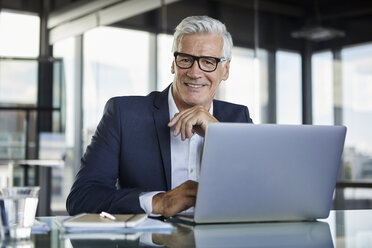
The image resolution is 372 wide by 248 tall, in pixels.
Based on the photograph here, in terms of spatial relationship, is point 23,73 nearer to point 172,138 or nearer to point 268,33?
point 268,33

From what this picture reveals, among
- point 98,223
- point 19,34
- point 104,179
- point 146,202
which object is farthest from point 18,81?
point 98,223

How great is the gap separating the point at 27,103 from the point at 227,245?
182 inches

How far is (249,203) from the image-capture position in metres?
1.33

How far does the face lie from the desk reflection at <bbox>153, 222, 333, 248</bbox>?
811 millimetres

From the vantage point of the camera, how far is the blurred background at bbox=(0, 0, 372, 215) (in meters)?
5.08

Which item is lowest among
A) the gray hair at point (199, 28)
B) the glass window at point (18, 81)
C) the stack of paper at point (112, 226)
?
the stack of paper at point (112, 226)

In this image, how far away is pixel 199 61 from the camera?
6.68 feet

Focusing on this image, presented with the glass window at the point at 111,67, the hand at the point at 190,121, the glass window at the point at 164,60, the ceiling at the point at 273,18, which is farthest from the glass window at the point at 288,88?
the hand at the point at 190,121

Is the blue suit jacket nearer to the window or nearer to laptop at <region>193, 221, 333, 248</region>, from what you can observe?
laptop at <region>193, 221, 333, 248</region>

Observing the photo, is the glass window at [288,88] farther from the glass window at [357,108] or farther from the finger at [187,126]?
the finger at [187,126]

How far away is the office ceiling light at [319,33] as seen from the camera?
503 cm

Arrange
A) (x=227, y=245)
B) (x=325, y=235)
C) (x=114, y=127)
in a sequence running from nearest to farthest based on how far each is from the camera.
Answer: (x=227, y=245) < (x=325, y=235) < (x=114, y=127)

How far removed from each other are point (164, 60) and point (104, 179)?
11.0ft

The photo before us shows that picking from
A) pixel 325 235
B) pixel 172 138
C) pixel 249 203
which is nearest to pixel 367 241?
pixel 325 235
